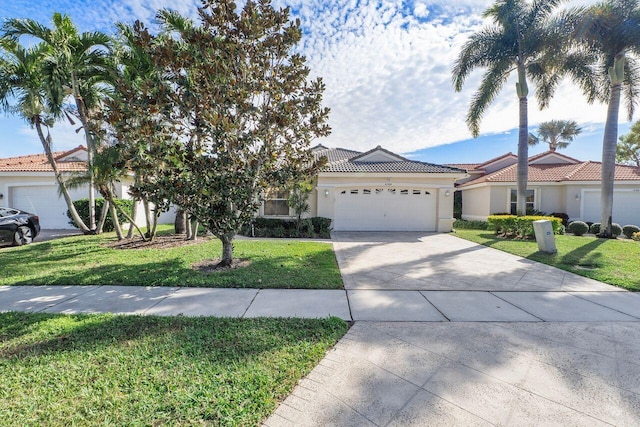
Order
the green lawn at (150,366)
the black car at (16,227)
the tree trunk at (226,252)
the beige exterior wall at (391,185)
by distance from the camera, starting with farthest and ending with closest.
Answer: the beige exterior wall at (391,185) → the black car at (16,227) → the tree trunk at (226,252) → the green lawn at (150,366)

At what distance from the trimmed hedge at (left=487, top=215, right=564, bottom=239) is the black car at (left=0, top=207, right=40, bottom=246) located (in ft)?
64.8

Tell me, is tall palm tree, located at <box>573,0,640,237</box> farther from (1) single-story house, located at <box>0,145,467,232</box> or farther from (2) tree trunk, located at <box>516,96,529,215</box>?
(1) single-story house, located at <box>0,145,467,232</box>

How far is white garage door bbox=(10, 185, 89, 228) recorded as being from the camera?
14648 millimetres

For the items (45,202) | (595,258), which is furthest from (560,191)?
(45,202)

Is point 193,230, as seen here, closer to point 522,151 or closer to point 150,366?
point 150,366

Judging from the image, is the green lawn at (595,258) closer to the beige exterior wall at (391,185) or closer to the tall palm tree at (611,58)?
the beige exterior wall at (391,185)

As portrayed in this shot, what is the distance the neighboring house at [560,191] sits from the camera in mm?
16156

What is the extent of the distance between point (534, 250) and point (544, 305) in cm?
601

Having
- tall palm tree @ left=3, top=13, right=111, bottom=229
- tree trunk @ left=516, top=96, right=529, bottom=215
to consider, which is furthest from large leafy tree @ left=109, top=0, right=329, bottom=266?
tree trunk @ left=516, top=96, right=529, bottom=215

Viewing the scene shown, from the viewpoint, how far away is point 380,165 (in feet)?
50.6

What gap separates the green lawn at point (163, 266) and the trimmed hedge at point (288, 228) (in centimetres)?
290

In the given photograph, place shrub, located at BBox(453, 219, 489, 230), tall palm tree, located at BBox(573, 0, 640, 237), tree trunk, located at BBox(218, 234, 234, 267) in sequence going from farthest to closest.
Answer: shrub, located at BBox(453, 219, 489, 230) → tall palm tree, located at BBox(573, 0, 640, 237) → tree trunk, located at BBox(218, 234, 234, 267)

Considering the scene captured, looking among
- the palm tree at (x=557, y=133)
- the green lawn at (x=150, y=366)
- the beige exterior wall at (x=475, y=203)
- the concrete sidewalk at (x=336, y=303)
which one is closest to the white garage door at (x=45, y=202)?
the concrete sidewalk at (x=336, y=303)

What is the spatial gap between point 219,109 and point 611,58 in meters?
17.2
